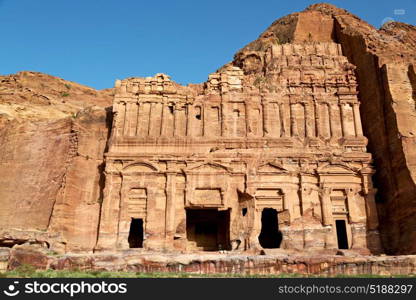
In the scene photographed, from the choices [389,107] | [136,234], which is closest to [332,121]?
[389,107]

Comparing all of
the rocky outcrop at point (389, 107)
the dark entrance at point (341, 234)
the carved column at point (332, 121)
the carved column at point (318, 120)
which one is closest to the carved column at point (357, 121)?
the rocky outcrop at point (389, 107)

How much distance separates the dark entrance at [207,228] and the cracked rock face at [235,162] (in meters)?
0.08

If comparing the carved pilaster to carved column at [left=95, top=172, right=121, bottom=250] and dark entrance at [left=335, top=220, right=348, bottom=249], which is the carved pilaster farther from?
carved column at [left=95, top=172, right=121, bottom=250]

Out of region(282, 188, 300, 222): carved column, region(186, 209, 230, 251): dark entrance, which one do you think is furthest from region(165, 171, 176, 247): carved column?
region(282, 188, 300, 222): carved column

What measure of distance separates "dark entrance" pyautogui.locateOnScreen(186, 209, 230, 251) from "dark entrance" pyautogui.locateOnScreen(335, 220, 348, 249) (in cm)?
663

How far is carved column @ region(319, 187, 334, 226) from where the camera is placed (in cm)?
2480

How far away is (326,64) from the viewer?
30547 millimetres

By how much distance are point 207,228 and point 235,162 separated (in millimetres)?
4819

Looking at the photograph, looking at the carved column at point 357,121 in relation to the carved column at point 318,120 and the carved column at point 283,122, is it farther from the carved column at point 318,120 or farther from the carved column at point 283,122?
the carved column at point 283,122

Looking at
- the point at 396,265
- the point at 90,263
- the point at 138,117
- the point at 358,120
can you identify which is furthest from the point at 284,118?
the point at 90,263

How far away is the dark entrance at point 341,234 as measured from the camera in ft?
85.6

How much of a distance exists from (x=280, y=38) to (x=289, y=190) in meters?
17.7

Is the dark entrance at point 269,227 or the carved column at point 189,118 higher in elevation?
the carved column at point 189,118

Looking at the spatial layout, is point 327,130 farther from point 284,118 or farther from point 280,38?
point 280,38
